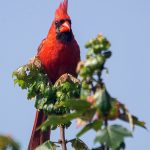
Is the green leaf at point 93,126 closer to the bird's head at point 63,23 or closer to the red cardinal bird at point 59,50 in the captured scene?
the red cardinal bird at point 59,50

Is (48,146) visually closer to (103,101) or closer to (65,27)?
(103,101)

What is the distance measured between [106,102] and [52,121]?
25cm

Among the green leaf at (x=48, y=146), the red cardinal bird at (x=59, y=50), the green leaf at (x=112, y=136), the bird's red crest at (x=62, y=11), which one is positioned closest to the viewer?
the green leaf at (x=112, y=136)

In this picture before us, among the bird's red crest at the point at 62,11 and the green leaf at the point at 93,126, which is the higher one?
the bird's red crest at the point at 62,11

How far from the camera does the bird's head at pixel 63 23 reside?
5.37 m

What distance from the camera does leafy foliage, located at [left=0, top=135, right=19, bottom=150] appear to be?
1285mm

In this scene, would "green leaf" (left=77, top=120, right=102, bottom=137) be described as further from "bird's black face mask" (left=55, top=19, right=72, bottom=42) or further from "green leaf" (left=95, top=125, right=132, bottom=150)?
"bird's black face mask" (left=55, top=19, right=72, bottom=42)

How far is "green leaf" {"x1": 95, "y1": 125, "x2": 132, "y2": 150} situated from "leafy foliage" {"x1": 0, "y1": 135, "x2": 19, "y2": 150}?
0.23 metres

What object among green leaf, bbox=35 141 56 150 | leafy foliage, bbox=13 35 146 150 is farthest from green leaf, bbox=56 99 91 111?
green leaf, bbox=35 141 56 150

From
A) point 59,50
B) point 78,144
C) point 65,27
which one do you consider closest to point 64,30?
point 65,27

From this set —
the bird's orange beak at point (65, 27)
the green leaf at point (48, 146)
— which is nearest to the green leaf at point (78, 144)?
the green leaf at point (48, 146)

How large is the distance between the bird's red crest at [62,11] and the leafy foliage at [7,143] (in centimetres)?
410

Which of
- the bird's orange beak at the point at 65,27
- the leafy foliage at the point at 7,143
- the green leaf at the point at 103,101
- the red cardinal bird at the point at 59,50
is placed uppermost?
the bird's orange beak at the point at 65,27

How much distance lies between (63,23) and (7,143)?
4185mm
